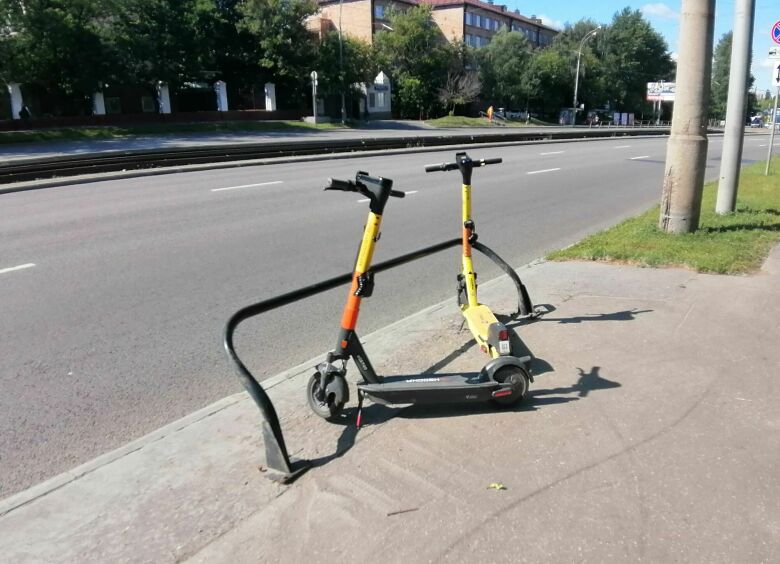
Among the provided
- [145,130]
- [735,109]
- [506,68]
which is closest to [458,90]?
[506,68]

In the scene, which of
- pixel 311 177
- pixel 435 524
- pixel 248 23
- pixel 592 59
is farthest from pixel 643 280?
pixel 592 59

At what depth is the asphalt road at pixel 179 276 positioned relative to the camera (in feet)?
13.7

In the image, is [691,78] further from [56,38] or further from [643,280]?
[56,38]

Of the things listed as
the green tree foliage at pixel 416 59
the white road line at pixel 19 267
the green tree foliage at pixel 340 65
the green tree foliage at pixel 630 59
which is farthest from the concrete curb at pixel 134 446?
the green tree foliage at pixel 630 59

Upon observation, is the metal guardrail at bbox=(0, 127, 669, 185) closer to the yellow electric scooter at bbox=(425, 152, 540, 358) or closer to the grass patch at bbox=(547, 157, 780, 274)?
the grass patch at bbox=(547, 157, 780, 274)

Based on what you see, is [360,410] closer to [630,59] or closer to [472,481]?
[472,481]

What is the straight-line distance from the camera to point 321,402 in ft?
11.8

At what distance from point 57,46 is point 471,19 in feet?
190

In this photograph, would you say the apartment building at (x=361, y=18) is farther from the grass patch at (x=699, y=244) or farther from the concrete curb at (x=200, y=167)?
the grass patch at (x=699, y=244)

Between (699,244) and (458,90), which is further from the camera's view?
(458,90)

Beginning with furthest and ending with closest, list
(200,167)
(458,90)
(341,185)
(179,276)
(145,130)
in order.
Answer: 1. (458,90)
2. (145,130)
3. (200,167)
4. (179,276)
5. (341,185)

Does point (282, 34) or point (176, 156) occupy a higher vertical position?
point (282, 34)

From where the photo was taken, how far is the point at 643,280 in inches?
251

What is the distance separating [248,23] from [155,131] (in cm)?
1693
